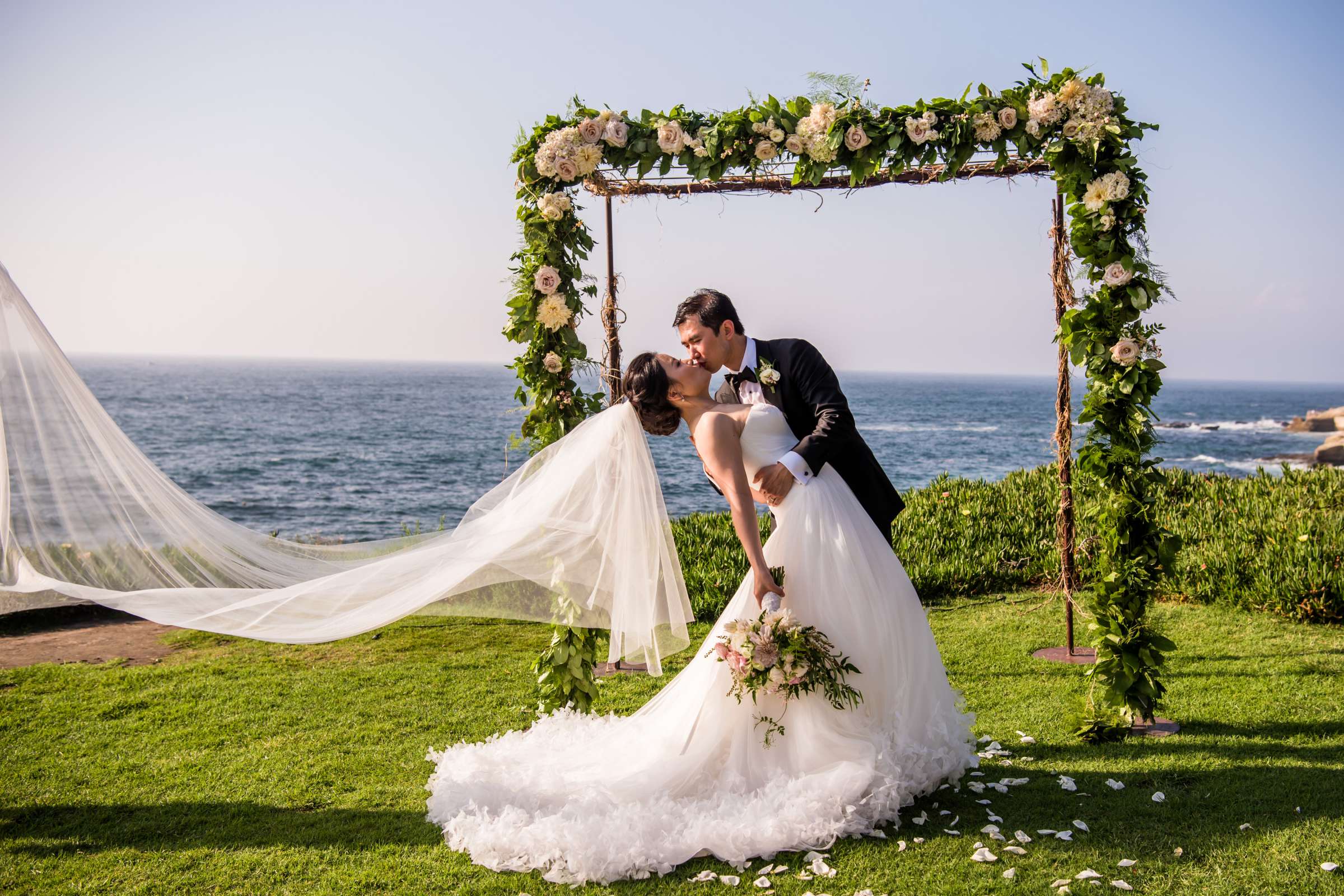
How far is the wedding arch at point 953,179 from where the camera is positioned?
4.61m

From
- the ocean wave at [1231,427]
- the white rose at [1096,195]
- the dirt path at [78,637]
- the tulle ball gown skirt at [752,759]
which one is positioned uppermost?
the white rose at [1096,195]

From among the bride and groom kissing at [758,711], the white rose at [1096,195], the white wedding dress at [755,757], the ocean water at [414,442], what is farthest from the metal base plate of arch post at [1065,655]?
the ocean water at [414,442]

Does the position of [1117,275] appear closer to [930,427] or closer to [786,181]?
[786,181]

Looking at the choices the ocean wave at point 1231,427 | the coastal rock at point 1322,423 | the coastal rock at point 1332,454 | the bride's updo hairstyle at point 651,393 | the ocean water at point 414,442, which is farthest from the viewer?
the ocean wave at point 1231,427

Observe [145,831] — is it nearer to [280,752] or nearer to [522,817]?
[280,752]

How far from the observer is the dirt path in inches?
270

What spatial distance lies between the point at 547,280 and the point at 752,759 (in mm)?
2704

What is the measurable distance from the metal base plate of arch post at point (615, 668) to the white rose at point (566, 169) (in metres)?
3.27

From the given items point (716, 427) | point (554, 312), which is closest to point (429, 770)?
point (716, 427)

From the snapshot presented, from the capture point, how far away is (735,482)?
161 inches

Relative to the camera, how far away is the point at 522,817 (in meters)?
3.78

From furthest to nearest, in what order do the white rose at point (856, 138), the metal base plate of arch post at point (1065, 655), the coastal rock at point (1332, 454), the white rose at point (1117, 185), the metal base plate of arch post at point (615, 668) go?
the coastal rock at point (1332, 454)
the metal base plate of arch post at point (1065, 655)
the metal base plate of arch post at point (615, 668)
the white rose at point (856, 138)
the white rose at point (1117, 185)

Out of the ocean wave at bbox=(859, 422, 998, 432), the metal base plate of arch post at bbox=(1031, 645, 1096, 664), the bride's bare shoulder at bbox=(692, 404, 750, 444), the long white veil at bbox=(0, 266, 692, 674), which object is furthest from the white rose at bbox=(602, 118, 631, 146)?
the ocean wave at bbox=(859, 422, 998, 432)

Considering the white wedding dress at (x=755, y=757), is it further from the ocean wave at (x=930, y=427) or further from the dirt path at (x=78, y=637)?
the ocean wave at (x=930, y=427)
